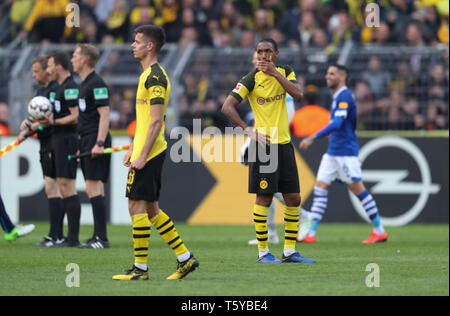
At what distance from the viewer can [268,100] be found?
9.19 meters

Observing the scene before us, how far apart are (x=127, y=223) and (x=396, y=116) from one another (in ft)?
16.4

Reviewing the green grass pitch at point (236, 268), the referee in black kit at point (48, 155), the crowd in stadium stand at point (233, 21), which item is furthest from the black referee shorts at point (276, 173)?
the crowd in stadium stand at point (233, 21)

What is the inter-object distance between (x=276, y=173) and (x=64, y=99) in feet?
11.6

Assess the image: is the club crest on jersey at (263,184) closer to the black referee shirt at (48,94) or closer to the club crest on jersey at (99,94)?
the club crest on jersey at (99,94)

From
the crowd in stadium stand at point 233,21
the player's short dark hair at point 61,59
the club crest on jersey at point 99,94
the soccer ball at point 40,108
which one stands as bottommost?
the soccer ball at point 40,108

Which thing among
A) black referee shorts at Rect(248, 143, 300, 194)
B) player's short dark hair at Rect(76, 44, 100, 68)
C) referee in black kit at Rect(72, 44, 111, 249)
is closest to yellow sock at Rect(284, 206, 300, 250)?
black referee shorts at Rect(248, 143, 300, 194)

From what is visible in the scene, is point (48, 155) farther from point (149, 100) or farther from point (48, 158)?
point (149, 100)

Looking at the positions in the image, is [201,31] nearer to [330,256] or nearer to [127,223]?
[127,223]

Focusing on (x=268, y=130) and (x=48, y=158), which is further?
(x=48, y=158)

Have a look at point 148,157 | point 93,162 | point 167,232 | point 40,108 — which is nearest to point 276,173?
point 167,232

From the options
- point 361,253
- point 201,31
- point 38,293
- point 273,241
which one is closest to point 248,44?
point 201,31

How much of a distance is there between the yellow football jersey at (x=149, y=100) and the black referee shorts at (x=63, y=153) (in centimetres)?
372

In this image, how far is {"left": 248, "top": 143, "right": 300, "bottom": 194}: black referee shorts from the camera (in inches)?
360

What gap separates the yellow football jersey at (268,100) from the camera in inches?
361
